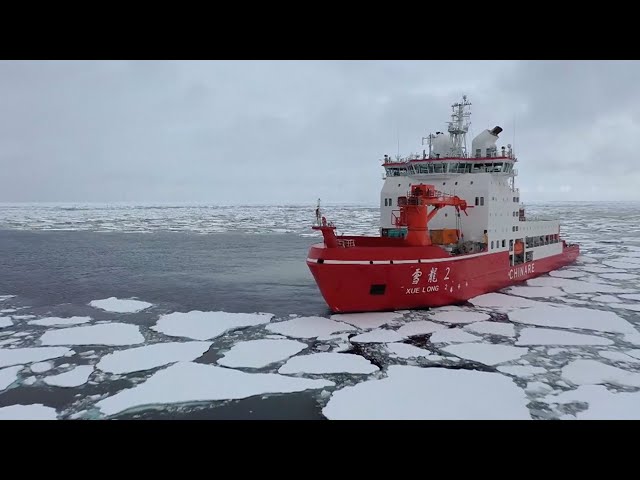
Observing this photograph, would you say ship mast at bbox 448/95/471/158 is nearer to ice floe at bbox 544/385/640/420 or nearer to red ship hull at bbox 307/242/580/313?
red ship hull at bbox 307/242/580/313

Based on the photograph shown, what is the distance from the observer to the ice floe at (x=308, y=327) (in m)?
10.6

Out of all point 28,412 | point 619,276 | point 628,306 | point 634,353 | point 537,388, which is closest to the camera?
point 28,412

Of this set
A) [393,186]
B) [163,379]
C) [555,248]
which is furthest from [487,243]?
[163,379]

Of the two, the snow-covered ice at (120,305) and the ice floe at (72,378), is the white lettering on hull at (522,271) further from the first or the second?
the ice floe at (72,378)

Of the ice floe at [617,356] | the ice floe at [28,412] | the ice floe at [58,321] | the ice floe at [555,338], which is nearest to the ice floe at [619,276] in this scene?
the ice floe at [555,338]

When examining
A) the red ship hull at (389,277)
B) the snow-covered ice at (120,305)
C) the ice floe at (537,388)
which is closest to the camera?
the ice floe at (537,388)

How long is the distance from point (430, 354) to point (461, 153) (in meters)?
10.1

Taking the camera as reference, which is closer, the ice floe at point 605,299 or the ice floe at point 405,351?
the ice floe at point 405,351

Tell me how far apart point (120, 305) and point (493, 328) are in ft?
35.1

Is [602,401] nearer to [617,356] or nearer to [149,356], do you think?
[617,356]

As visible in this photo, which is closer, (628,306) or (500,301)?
(628,306)

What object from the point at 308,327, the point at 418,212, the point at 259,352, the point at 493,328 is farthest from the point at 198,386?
the point at 418,212

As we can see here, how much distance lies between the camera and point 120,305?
44.1 feet

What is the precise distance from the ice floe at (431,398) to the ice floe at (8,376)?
5.57 meters
